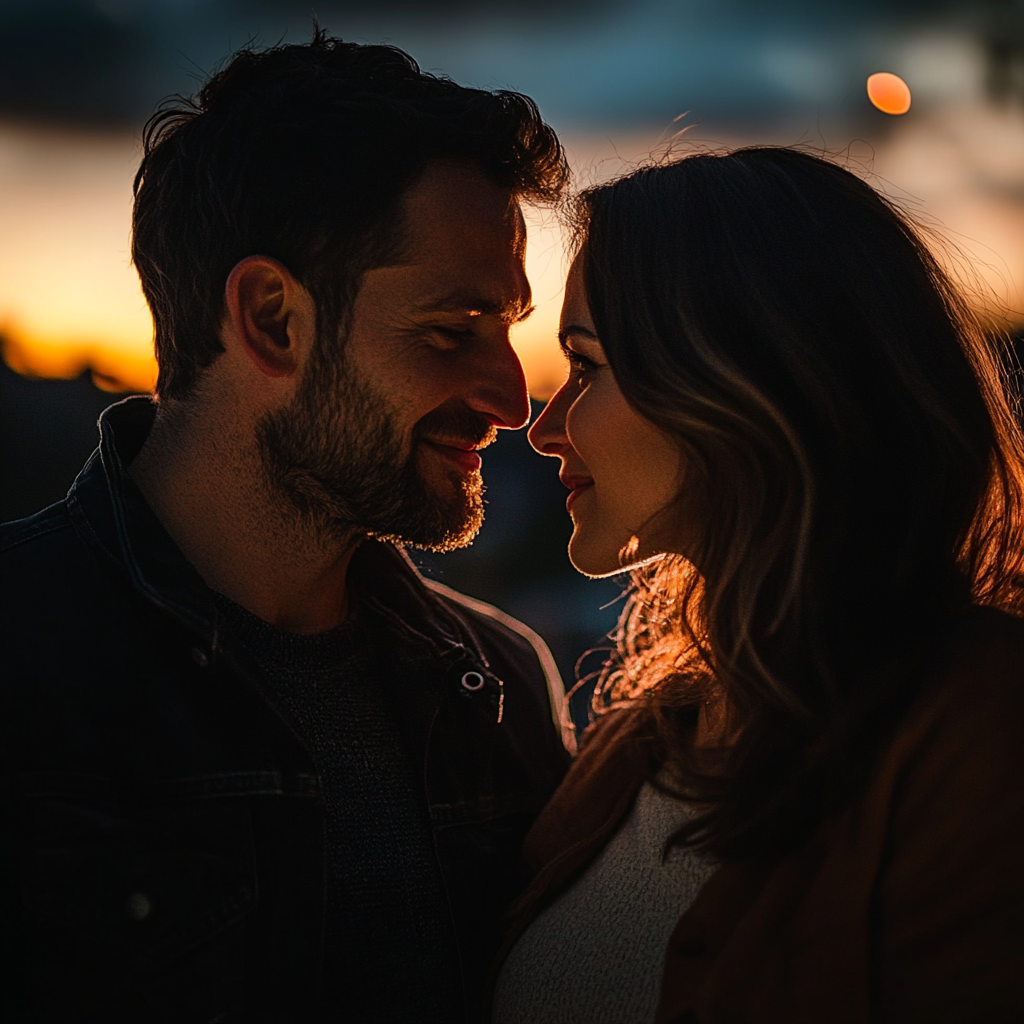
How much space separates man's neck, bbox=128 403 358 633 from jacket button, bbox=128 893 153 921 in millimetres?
616

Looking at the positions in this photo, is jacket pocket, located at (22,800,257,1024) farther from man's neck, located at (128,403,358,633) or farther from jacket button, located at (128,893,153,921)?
man's neck, located at (128,403,358,633)

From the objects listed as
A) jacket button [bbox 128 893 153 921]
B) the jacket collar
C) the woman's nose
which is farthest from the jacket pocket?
the woman's nose

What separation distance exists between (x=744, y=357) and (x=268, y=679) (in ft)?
3.53

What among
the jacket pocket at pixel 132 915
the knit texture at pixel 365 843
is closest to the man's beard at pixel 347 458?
the knit texture at pixel 365 843

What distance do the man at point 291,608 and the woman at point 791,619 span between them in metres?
0.30

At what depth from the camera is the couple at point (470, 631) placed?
1.48m

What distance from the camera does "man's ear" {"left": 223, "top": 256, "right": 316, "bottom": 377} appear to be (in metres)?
2.11

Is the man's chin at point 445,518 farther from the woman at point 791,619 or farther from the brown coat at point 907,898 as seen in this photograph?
the brown coat at point 907,898

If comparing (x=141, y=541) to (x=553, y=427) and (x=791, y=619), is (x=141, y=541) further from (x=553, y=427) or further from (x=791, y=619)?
(x=791, y=619)

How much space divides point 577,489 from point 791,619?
601 millimetres

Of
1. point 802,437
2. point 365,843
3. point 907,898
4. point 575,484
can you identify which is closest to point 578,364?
point 575,484

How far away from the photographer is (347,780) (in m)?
1.88

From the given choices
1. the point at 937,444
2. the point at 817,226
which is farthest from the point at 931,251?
the point at 937,444

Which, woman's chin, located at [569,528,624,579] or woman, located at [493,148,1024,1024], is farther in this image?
woman's chin, located at [569,528,624,579]
